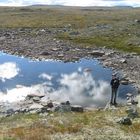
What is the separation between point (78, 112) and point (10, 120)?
23.2 ft

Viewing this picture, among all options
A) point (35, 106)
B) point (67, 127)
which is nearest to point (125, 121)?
point (67, 127)

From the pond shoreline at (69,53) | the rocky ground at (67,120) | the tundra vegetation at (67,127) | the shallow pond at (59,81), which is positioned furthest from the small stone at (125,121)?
the pond shoreline at (69,53)

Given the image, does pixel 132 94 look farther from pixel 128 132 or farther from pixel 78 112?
pixel 128 132

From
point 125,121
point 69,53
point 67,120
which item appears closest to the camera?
point 125,121

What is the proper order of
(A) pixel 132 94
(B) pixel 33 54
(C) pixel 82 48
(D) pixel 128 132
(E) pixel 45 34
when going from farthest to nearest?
(E) pixel 45 34 → (C) pixel 82 48 → (B) pixel 33 54 → (A) pixel 132 94 → (D) pixel 128 132

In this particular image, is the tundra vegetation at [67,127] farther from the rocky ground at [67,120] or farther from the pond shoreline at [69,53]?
the pond shoreline at [69,53]

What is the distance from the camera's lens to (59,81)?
60.7m

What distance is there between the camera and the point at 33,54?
85.7m

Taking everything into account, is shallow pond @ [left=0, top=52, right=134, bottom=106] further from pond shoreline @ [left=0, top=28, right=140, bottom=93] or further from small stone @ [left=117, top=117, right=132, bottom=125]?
small stone @ [left=117, top=117, right=132, bottom=125]

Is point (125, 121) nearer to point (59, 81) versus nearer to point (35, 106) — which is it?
point (35, 106)

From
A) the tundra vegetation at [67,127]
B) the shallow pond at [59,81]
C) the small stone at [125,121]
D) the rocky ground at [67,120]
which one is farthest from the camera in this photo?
the shallow pond at [59,81]

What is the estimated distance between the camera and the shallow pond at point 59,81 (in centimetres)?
5116

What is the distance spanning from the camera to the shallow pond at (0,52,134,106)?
51156 mm

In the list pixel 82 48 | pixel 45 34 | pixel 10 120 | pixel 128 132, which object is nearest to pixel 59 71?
pixel 82 48
